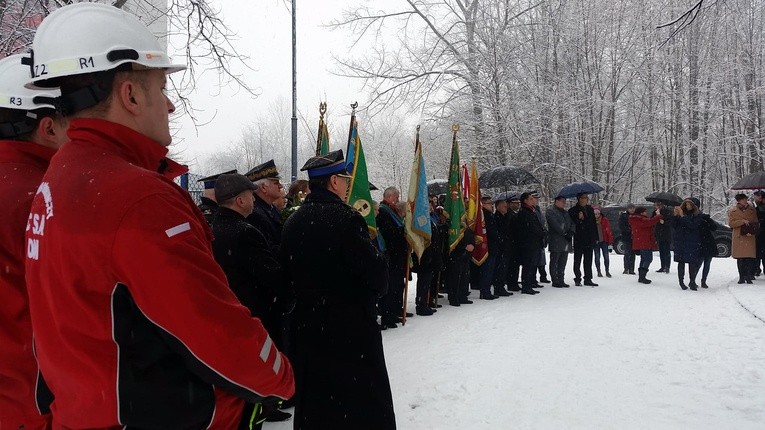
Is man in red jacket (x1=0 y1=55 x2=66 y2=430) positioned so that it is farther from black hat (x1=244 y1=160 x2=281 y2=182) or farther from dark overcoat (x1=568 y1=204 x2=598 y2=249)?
dark overcoat (x1=568 y1=204 x2=598 y2=249)

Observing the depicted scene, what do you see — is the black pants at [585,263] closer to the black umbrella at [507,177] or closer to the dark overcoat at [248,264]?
the black umbrella at [507,177]

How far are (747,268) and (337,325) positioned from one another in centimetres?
1208

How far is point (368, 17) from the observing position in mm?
26672

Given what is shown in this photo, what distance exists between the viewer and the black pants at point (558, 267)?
12578mm

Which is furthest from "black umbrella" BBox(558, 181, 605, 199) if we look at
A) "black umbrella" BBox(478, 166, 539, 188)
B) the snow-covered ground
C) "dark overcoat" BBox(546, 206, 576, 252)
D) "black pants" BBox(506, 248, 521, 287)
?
the snow-covered ground

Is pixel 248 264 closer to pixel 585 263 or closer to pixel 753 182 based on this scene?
pixel 585 263

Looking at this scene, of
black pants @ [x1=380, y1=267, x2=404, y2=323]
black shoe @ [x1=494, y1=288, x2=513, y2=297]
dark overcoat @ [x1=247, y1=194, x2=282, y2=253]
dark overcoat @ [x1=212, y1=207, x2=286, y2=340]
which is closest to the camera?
dark overcoat @ [x1=212, y1=207, x2=286, y2=340]

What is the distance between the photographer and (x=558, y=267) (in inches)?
496

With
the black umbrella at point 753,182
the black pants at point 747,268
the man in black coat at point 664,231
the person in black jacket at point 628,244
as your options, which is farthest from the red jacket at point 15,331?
the black umbrella at point 753,182

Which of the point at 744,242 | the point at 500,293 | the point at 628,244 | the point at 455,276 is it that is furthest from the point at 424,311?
the point at 744,242

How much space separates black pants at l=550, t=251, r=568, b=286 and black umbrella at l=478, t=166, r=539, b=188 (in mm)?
3350

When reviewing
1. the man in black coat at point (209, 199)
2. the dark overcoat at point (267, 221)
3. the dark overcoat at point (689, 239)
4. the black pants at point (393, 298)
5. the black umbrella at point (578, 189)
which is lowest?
the black pants at point (393, 298)

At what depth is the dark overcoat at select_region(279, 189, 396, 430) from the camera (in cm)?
319

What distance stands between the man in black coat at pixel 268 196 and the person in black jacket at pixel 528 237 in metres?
7.13
